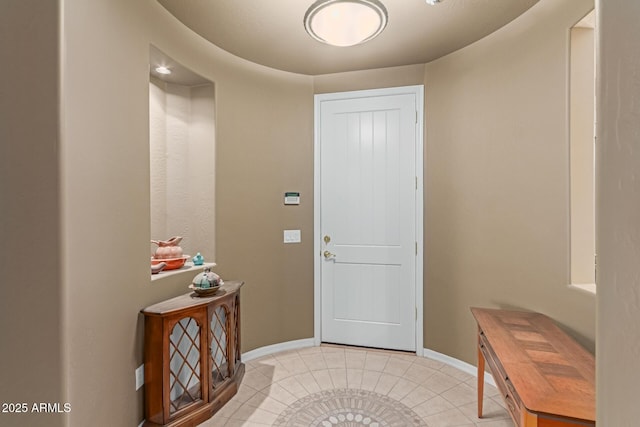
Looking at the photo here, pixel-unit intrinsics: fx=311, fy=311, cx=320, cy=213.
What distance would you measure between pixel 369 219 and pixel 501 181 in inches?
46.0

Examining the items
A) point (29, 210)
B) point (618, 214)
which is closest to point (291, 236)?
point (29, 210)

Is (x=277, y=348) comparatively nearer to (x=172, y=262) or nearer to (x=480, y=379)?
(x=172, y=262)

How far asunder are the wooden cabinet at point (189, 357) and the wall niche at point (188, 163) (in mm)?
575

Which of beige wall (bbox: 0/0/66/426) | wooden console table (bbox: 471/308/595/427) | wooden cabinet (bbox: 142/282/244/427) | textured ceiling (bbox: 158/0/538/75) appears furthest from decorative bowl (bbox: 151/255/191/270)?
wooden console table (bbox: 471/308/595/427)

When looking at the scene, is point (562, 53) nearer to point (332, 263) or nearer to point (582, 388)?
point (582, 388)

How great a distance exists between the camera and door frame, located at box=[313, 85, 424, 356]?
2902mm

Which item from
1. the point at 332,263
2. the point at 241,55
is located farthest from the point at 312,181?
the point at 241,55

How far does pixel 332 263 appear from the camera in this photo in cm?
315

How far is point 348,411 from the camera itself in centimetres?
207

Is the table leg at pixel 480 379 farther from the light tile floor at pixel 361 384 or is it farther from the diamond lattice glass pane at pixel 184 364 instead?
the diamond lattice glass pane at pixel 184 364

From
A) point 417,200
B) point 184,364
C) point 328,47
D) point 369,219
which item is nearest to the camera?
point 184,364

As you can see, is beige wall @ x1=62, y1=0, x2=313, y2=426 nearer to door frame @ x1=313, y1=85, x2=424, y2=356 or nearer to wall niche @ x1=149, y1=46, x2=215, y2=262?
wall niche @ x1=149, y1=46, x2=215, y2=262

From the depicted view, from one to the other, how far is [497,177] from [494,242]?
50cm

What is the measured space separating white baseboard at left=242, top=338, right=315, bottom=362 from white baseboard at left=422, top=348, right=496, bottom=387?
1.12 metres
